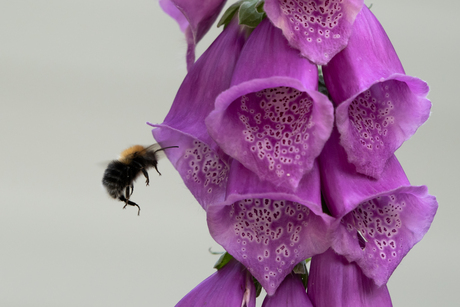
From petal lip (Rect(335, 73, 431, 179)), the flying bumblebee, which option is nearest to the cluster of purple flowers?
petal lip (Rect(335, 73, 431, 179))

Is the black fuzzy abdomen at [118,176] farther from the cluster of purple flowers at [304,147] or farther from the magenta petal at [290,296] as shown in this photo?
the magenta petal at [290,296]

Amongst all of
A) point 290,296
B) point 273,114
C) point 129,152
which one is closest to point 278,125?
point 273,114

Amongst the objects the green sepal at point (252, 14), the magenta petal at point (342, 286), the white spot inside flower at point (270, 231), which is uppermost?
the green sepal at point (252, 14)

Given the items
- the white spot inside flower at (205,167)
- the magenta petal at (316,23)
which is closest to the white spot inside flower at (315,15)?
the magenta petal at (316,23)

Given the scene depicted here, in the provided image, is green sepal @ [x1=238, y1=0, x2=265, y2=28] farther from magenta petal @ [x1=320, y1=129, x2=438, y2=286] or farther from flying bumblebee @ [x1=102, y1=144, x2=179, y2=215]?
flying bumblebee @ [x1=102, y1=144, x2=179, y2=215]

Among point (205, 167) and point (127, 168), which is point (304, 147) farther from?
point (127, 168)

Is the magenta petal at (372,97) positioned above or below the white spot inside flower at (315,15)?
below

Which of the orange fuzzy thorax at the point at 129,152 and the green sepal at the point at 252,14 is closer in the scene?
the green sepal at the point at 252,14
